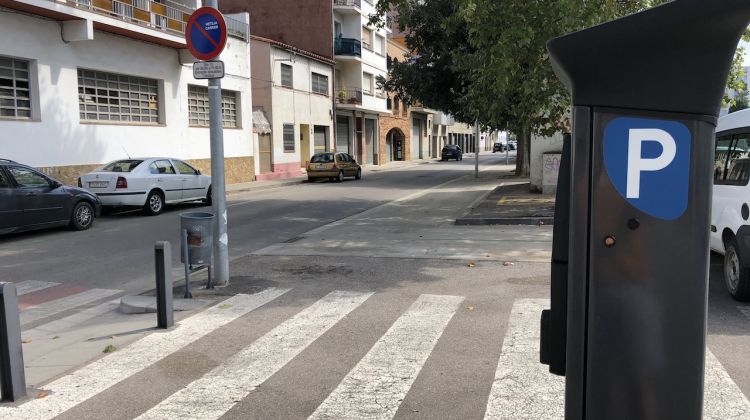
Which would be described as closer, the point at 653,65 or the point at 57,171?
the point at 653,65

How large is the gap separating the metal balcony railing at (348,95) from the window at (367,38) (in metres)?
3.31

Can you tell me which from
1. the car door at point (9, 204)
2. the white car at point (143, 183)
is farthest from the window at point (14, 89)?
the car door at point (9, 204)

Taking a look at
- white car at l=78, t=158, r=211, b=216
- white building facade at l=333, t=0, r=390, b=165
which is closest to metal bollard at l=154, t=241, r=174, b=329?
white car at l=78, t=158, r=211, b=216

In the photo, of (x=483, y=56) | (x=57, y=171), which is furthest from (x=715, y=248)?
(x=57, y=171)

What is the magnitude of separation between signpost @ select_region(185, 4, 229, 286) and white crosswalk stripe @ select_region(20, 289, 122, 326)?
4.62ft

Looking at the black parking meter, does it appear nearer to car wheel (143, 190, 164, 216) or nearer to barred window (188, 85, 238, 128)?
car wheel (143, 190, 164, 216)

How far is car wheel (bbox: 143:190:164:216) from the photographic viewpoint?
615 inches

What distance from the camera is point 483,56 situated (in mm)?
12977

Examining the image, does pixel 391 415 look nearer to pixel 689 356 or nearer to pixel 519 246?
pixel 689 356

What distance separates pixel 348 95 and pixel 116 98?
22.8 m

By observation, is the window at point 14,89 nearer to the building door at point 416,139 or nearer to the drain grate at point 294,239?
the drain grate at point 294,239

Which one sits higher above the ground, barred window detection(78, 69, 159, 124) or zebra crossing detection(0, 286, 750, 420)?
barred window detection(78, 69, 159, 124)

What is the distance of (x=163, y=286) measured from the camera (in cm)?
593

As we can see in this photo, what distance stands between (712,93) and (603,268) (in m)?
0.66
